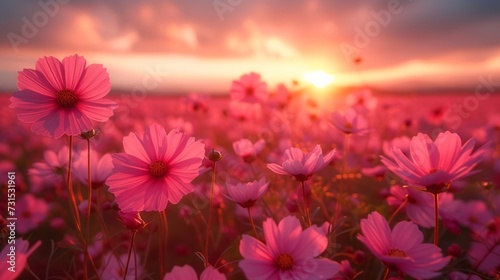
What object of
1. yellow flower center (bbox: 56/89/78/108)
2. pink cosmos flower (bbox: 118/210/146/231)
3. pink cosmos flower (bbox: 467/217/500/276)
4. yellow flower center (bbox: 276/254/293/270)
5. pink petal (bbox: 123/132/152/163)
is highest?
yellow flower center (bbox: 56/89/78/108)

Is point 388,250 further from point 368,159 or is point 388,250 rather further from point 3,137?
point 3,137

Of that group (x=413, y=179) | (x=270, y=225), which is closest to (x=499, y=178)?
(x=413, y=179)

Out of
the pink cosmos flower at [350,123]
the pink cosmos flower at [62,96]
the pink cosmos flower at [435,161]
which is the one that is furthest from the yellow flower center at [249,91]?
the pink cosmos flower at [435,161]

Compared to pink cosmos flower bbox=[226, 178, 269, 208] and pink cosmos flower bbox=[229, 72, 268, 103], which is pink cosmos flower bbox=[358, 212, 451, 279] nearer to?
pink cosmos flower bbox=[226, 178, 269, 208]

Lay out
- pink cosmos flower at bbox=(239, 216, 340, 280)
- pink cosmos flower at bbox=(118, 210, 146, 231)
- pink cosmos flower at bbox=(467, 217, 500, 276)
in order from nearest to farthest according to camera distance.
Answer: pink cosmos flower at bbox=(239, 216, 340, 280) → pink cosmos flower at bbox=(118, 210, 146, 231) → pink cosmos flower at bbox=(467, 217, 500, 276)

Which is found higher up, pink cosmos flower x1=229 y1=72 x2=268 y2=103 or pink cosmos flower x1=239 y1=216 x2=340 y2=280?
pink cosmos flower x1=229 y1=72 x2=268 y2=103

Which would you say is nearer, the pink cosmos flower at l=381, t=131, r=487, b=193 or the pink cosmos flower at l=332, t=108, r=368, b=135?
the pink cosmos flower at l=381, t=131, r=487, b=193

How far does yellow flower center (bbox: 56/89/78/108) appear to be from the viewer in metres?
1.05

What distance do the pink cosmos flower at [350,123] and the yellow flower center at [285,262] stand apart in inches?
31.7

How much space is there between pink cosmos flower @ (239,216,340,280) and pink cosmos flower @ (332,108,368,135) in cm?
78

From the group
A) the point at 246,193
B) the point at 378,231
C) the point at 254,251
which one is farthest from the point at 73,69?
the point at 378,231

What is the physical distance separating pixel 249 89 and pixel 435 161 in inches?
60.5

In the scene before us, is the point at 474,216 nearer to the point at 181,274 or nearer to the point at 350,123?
the point at 350,123

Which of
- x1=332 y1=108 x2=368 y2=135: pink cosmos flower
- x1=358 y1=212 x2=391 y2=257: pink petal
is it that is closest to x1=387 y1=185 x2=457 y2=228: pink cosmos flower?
x1=332 y1=108 x2=368 y2=135: pink cosmos flower
